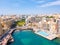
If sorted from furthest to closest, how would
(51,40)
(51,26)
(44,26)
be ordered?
(44,26) < (51,26) < (51,40)

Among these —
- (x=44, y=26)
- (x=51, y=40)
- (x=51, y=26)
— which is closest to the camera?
(x=51, y=40)

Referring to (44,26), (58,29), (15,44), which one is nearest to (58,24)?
(58,29)

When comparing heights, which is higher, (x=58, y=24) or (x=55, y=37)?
(x=58, y=24)

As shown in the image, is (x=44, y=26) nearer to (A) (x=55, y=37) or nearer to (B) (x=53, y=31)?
(B) (x=53, y=31)

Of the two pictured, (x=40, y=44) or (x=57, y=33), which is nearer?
(x=40, y=44)

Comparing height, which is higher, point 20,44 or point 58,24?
point 58,24

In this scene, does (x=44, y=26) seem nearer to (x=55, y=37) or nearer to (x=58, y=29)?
(x=58, y=29)

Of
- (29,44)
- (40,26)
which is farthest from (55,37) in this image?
(40,26)

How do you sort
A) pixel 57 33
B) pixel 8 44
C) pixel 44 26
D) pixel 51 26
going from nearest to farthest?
pixel 8 44 < pixel 57 33 < pixel 51 26 < pixel 44 26

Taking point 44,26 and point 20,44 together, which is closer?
point 20,44
